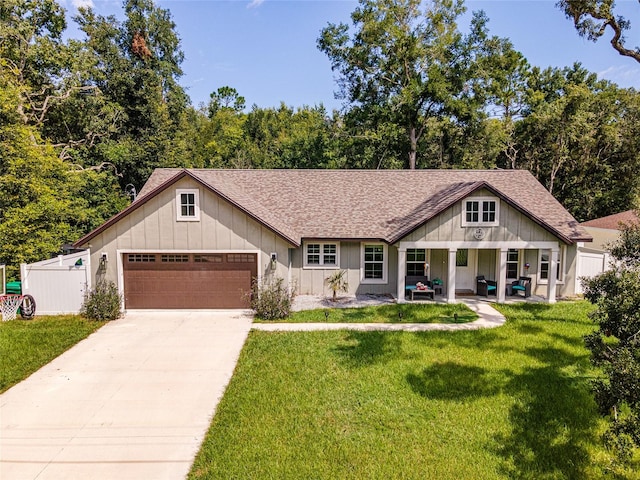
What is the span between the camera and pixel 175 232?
574 inches

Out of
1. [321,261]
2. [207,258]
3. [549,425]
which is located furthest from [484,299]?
[207,258]

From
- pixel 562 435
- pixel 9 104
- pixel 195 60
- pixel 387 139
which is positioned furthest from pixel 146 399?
pixel 195 60

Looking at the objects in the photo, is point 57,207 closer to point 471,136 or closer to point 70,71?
point 70,71

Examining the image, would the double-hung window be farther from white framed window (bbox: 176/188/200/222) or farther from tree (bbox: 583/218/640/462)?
white framed window (bbox: 176/188/200/222)

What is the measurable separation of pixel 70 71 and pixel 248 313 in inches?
949

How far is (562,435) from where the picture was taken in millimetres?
7051

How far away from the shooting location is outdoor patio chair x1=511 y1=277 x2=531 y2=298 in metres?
16.5

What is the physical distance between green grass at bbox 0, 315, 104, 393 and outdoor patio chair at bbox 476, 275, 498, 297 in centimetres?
1500

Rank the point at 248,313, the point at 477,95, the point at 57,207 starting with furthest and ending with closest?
the point at 477,95, the point at 57,207, the point at 248,313

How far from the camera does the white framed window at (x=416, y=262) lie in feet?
55.9

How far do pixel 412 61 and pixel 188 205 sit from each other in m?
24.0

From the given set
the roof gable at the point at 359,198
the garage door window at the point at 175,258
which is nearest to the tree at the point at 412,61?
the roof gable at the point at 359,198

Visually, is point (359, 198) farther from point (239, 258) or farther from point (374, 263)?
point (239, 258)

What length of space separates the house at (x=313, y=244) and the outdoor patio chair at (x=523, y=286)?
636mm
